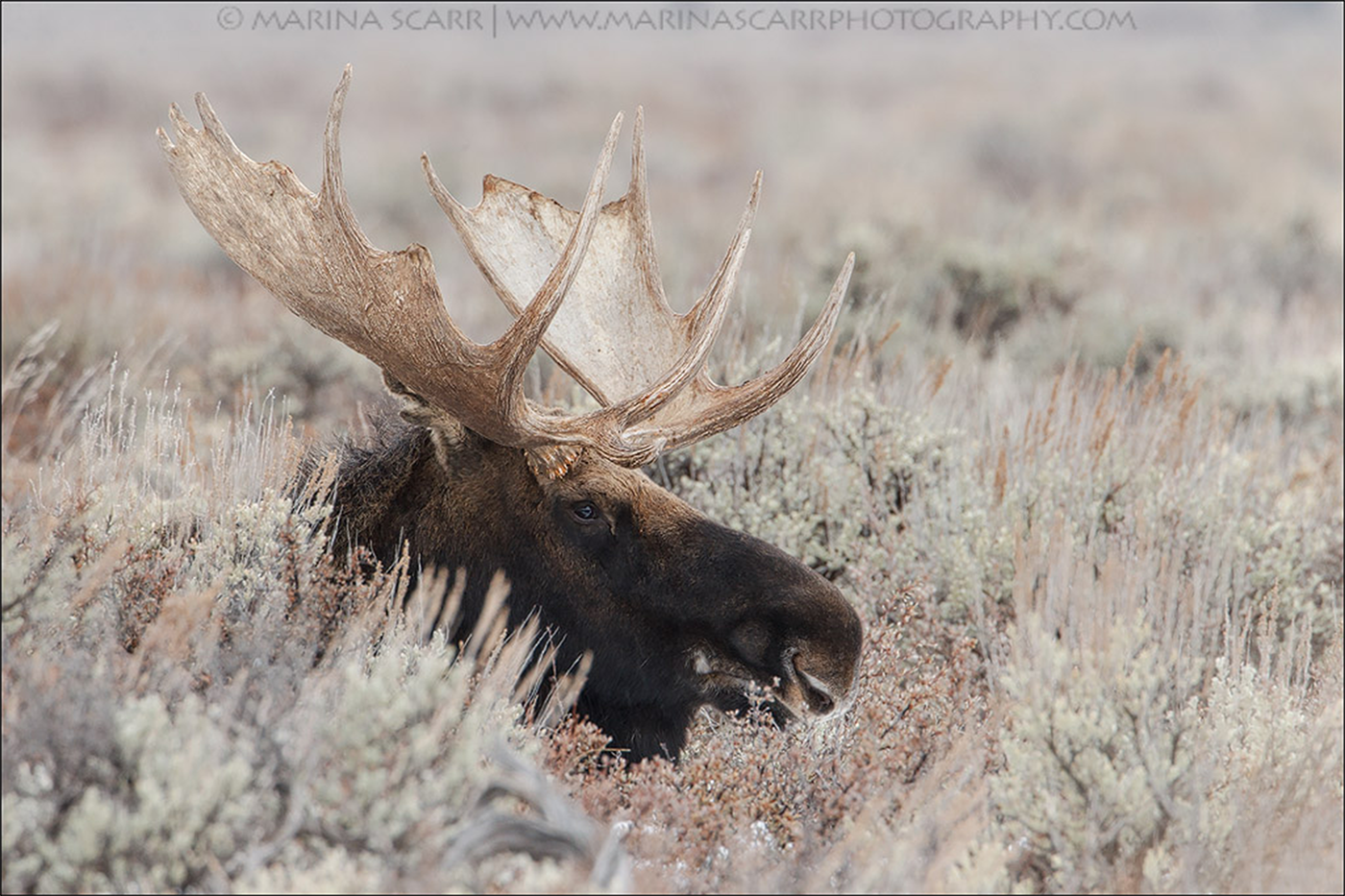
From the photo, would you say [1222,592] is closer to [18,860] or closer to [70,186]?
[18,860]

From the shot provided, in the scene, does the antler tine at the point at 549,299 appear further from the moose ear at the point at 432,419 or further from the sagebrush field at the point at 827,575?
the sagebrush field at the point at 827,575

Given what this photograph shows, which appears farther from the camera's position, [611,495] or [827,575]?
[827,575]

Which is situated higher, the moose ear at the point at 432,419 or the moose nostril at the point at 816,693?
the moose ear at the point at 432,419

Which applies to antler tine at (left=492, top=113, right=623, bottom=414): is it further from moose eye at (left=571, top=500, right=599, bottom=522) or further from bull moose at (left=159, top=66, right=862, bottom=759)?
moose eye at (left=571, top=500, right=599, bottom=522)

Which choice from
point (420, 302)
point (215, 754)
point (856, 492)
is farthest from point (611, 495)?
point (856, 492)

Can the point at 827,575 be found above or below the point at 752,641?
below

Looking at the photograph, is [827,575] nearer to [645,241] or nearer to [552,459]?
[645,241]

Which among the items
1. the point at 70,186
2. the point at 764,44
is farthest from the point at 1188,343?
the point at 764,44

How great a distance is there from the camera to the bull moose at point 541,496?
3426mm

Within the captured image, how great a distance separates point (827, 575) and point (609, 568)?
1.88 m

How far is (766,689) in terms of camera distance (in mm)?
3471

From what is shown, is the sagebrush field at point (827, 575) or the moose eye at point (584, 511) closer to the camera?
the sagebrush field at point (827, 575)

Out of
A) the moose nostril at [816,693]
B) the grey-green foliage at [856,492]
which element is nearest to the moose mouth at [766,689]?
the moose nostril at [816,693]

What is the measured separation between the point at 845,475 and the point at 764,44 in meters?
49.5
